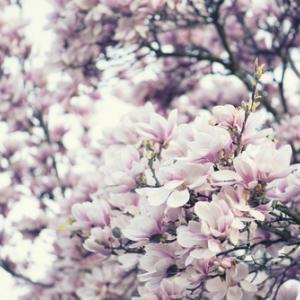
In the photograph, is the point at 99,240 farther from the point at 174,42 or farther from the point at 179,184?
the point at 174,42

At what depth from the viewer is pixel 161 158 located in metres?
2.31

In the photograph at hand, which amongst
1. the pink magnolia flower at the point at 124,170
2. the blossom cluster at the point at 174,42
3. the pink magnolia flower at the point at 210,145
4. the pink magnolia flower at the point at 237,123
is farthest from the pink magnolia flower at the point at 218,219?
the blossom cluster at the point at 174,42

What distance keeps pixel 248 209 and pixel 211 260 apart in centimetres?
23

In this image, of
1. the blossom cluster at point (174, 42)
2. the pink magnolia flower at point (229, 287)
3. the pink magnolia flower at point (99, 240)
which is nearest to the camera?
the pink magnolia flower at point (229, 287)

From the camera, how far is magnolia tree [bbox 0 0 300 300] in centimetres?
180

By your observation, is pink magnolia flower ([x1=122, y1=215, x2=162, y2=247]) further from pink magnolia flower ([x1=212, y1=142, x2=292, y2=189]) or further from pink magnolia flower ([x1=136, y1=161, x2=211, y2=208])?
pink magnolia flower ([x1=212, y1=142, x2=292, y2=189])

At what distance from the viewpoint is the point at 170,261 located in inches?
75.9

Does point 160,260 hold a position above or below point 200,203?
below

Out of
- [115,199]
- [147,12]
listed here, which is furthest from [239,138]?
[147,12]

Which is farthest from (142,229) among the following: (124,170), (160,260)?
(124,170)

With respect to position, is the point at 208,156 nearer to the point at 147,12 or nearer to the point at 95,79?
the point at 147,12

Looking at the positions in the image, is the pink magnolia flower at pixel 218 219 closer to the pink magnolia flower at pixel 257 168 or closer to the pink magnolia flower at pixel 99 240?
the pink magnolia flower at pixel 257 168

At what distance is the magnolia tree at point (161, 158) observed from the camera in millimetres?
1804

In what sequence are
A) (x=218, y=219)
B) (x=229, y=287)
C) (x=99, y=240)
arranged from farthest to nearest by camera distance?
1. (x=99, y=240)
2. (x=229, y=287)
3. (x=218, y=219)
